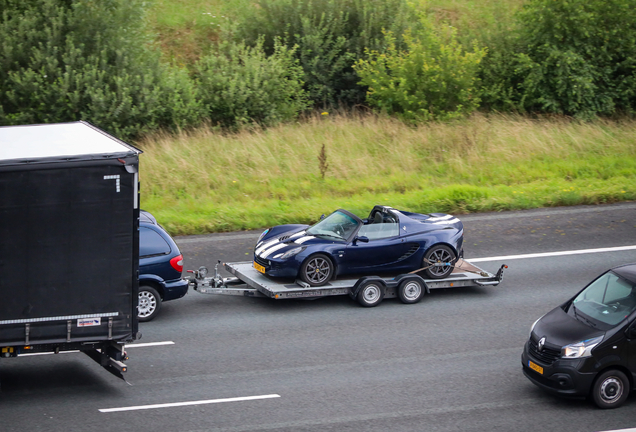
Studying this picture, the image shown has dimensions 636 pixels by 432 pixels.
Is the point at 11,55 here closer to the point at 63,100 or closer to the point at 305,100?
the point at 63,100

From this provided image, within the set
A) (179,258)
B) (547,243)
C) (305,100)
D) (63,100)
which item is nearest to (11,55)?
(63,100)

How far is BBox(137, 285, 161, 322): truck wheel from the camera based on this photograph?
1116cm

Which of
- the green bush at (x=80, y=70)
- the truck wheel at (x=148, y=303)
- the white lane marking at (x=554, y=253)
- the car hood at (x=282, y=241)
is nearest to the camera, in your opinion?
the truck wheel at (x=148, y=303)

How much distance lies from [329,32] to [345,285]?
1877 cm

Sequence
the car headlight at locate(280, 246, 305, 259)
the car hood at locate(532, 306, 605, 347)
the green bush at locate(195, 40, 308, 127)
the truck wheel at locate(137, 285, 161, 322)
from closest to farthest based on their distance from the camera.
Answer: the car hood at locate(532, 306, 605, 347) → the truck wheel at locate(137, 285, 161, 322) → the car headlight at locate(280, 246, 305, 259) → the green bush at locate(195, 40, 308, 127)

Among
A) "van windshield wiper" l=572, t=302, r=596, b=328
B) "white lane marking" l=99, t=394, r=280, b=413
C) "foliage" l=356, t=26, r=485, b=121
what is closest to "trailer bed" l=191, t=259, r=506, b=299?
"white lane marking" l=99, t=394, r=280, b=413

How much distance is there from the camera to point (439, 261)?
12.2 meters

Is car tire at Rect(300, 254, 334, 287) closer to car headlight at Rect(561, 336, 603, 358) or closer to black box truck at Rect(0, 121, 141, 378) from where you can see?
black box truck at Rect(0, 121, 141, 378)

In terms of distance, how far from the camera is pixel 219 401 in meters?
8.65

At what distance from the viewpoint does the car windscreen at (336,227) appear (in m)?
12.0

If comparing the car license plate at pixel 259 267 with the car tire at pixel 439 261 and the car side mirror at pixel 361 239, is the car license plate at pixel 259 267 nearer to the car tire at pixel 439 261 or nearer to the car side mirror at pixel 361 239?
the car side mirror at pixel 361 239

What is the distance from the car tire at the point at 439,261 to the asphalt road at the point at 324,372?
0.46m

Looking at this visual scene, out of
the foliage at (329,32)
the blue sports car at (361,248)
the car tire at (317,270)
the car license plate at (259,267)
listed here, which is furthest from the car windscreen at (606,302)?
the foliage at (329,32)

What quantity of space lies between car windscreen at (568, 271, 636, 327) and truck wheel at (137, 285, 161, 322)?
20.8 ft
